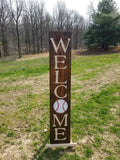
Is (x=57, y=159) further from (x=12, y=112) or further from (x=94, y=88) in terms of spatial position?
(x=94, y=88)

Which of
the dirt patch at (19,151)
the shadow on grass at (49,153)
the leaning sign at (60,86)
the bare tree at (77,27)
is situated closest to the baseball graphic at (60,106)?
the leaning sign at (60,86)

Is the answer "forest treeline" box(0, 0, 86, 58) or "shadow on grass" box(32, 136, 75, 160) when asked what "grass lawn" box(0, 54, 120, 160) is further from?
"forest treeline" box(0, 0, 86, 58)

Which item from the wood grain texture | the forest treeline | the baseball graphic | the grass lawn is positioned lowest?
the grass lawn

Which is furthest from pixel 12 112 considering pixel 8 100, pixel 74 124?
pixel 74 124

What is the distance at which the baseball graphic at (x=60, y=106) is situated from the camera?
2084 millimetres

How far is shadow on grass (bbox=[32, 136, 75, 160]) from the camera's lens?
203 centimetres

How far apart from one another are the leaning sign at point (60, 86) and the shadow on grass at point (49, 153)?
0.27 feet

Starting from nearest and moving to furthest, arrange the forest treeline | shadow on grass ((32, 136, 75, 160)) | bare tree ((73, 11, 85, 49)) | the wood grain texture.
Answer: the wood grain texture
shadow on grass ((32, 136, 75, 160))
the forest treeline
bare tree ((73, 11, 85, 49))

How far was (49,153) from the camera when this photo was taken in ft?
6.92

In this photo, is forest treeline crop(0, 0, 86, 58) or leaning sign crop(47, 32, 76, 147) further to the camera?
forest treeline crop(0, 0, 86, 58)

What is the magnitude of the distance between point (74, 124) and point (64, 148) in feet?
2.25

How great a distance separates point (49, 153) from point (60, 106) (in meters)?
0.81

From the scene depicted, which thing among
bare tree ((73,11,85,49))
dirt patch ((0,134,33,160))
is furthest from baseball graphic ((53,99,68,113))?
bare tree ((73,11,85,49))

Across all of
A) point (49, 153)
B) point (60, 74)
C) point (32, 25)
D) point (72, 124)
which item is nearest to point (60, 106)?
point (60, 74)
